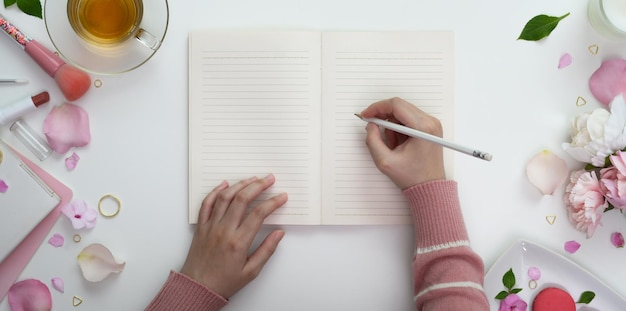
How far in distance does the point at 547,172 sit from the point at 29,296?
0.83 m

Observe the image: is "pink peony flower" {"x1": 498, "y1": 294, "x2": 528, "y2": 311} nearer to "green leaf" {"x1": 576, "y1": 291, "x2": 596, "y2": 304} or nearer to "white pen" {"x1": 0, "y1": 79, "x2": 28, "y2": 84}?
"green leaf" {"x1": 576, "y1": 291, "x2": 596, "y2": 304}

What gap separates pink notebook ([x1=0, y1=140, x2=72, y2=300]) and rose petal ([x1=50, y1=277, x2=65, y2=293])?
2.2 inches

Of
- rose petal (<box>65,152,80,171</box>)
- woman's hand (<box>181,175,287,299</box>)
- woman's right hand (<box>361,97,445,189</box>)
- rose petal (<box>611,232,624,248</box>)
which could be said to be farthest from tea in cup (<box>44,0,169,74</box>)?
rose petal (<box>611,232,624,248</box>)

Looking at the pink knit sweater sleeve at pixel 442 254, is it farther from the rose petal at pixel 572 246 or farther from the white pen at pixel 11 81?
the white pen at pixel 11 81

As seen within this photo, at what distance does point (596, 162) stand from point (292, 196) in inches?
17.8

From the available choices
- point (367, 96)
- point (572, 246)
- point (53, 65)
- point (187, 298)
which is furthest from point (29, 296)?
point (572, 246)

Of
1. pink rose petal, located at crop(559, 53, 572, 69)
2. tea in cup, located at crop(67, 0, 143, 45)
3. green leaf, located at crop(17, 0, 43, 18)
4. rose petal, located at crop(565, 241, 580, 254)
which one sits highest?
green leaf, located at crop(17, 0, 43, 18)

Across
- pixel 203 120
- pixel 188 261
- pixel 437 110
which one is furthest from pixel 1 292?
pixel 437 110

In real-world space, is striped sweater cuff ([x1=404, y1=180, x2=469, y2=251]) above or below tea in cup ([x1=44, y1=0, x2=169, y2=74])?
below

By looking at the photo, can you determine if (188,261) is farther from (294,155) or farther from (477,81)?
(477,81)

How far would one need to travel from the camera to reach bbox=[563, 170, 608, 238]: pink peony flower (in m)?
0.77

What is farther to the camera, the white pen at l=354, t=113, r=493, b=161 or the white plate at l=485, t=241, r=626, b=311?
the white plate at l=485, t=241, r=626, b=311

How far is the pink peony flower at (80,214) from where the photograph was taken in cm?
82

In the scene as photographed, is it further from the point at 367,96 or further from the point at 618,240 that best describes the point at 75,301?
the point at 618,240
